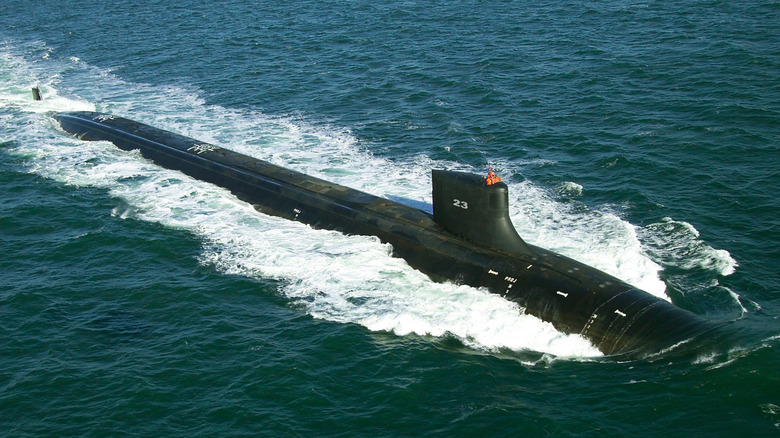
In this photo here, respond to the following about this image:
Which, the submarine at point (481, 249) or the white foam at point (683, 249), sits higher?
the submarine at point (481, 249)

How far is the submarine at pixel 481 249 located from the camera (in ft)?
68.5

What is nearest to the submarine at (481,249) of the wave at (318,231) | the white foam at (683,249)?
the wave at (318,231)

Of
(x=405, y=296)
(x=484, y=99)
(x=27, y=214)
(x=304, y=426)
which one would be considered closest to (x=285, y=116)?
(x=484, y=99)

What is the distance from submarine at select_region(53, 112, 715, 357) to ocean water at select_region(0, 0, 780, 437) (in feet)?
1.98

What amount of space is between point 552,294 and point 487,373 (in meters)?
4.04

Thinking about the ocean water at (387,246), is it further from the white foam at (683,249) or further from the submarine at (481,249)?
the submarine at (481,249)

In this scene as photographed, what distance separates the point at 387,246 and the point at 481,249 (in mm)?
3888

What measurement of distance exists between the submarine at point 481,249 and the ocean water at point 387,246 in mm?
603

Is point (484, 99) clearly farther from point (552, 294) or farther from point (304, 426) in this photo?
point (304, 426)

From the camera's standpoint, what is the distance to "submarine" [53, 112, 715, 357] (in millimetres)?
20875

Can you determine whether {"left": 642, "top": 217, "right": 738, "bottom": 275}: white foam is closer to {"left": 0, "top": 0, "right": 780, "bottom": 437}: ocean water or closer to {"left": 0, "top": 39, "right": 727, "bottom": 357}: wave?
{"left": 0, "top": 0, "right": 780, "bottom": 437}: ocean water

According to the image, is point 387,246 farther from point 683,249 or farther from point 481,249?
point 683,249

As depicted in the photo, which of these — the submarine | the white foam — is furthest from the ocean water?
the submarine

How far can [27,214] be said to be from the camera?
106ft
